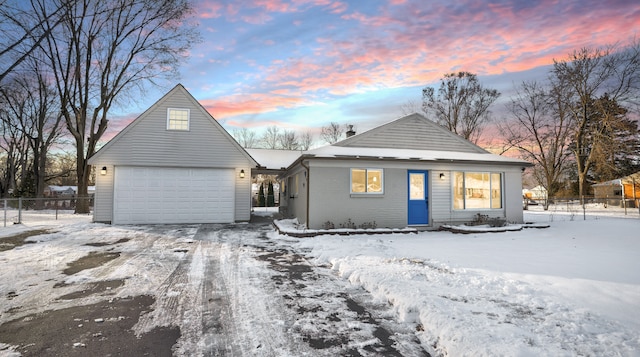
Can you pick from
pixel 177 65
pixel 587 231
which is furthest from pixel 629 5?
pixel 177 65

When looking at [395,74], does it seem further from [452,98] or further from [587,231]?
[452,98]

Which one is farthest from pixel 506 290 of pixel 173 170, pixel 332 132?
pixel 332 132

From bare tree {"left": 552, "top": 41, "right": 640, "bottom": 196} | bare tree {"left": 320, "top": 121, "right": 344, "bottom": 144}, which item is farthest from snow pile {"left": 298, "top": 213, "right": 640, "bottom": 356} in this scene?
bare tree {"left": 320, "top": 121, "right": 344, "bottom": 144}

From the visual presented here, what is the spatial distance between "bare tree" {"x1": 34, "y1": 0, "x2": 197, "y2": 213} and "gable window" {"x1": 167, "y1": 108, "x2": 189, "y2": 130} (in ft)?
25.1

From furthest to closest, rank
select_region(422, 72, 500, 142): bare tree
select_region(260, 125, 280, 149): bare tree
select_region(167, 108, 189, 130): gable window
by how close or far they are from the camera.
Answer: select_region(260, 125, 280, 149): bare tree, select_region(422, 72, 500, 142): bare tree, select_region(167, 108, 189, 130): gable window

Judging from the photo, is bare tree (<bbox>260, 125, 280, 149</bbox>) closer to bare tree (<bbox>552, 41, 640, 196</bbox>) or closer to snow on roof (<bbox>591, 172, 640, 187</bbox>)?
bare tree (<bbox>552, 41, 640, 196</bbox>)

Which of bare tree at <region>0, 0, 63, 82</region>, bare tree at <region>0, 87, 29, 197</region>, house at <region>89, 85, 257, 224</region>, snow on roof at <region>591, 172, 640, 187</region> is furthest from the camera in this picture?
bare tree at <region>0, 87, 29, 197</region>

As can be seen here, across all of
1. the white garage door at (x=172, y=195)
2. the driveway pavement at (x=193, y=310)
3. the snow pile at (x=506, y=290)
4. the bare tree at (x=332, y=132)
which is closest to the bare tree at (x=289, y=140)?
the bare tree at (x=332, y=132)

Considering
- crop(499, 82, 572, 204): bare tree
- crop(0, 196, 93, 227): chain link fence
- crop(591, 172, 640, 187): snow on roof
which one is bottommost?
crop(0, 196, 93, 227): chain link fence

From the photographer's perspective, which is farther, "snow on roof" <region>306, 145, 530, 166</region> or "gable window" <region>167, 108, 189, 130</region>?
"gable window" <region>167, 108, 189, 130</region>

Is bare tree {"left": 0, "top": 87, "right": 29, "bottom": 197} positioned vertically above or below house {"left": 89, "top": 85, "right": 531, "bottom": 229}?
above

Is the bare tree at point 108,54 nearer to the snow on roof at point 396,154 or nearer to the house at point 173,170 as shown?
the house at point 173,170

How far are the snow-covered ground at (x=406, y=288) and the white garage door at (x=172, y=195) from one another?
3.91m

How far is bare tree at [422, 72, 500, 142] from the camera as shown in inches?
1165
